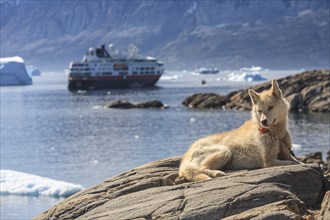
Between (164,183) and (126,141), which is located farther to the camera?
(126,141)

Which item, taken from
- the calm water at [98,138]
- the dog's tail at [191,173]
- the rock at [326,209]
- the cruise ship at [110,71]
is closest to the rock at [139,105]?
the calm water at [98,138]

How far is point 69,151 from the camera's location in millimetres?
46812

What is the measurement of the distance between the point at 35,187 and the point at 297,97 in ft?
185

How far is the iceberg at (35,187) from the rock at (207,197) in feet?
58.7

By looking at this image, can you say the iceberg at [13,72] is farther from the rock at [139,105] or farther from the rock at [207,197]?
the rock at [207,197]

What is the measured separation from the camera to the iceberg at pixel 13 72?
509 feet

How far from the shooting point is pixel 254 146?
30.9 ft

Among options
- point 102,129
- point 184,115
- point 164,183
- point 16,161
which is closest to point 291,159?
point 164,183

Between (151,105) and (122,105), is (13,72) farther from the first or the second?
(151,105)

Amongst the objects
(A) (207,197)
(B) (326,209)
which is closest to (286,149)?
(A) (207,197)

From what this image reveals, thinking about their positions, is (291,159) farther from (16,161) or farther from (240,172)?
(16,161)

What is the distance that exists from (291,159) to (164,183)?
1.70 meters

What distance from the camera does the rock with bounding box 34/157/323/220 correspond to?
8078 millimetres

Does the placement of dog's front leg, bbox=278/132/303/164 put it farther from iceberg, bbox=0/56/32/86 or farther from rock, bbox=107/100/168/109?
iceberg, bbox=0/56/32/86
